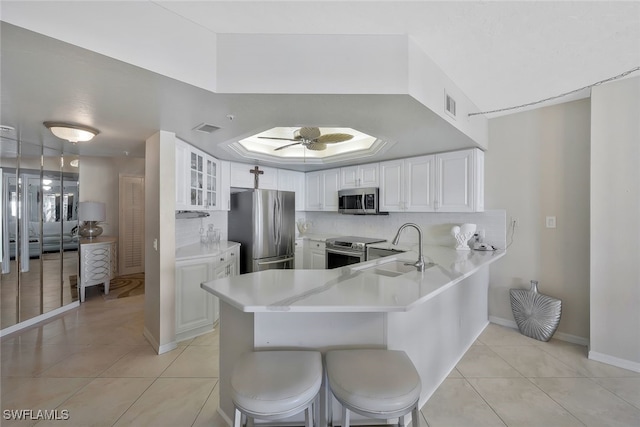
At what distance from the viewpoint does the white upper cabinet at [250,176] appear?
13.0 feet

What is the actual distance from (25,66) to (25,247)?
105 inches

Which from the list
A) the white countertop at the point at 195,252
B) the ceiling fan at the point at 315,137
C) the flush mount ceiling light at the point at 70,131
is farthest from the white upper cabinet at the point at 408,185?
the flush mount ceiling light at the point at 70,131

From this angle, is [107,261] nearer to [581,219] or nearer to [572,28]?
[572,28]

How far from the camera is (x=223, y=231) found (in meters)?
4.14

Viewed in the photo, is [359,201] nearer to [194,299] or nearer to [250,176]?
[250,176]

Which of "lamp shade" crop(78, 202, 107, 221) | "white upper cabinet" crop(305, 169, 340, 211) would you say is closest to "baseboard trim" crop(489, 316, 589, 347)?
"white upper cabinet" crop(305, 169, 340, 211)

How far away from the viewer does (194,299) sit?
275cm

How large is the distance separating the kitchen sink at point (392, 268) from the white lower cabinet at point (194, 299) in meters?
1.80

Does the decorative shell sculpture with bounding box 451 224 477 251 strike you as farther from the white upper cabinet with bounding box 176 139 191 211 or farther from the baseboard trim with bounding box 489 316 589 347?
the white upper cabinet with bounding box 176 139 191 211

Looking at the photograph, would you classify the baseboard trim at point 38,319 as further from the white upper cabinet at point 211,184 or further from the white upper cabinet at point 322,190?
the white upper cabinet at point 322,190

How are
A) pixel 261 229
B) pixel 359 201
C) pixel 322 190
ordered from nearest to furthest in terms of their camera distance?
pixel 261 229 → pixel 359 201 → pixel 322 190

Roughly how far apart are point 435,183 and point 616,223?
1599 millimetres

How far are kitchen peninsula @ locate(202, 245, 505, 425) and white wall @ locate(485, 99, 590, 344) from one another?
5.17 feet

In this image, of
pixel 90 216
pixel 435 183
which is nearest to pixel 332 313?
pixel 435 183
